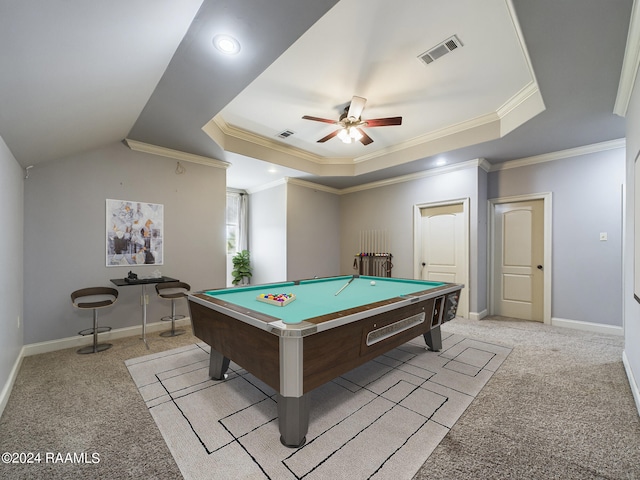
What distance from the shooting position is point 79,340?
3242 mm

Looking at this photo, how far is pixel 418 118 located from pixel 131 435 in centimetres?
424

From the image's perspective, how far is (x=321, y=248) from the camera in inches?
246

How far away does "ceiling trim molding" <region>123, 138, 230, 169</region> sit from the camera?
3626 millimetres

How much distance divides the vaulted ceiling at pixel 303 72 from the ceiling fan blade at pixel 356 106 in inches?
5.6

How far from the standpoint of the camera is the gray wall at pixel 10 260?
2.07 meters

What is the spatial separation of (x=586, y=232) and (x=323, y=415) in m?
4.38

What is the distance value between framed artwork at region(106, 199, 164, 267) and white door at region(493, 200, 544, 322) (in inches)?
211

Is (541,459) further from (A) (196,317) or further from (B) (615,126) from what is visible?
(B) (615,126)

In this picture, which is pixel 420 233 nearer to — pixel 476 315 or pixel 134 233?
pixel 476 315

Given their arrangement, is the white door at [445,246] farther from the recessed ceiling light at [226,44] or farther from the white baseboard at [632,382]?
the recessed ceiling light at [226,44]

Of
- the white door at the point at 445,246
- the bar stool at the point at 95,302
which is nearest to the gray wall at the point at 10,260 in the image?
the bar stool at the point at 95,302

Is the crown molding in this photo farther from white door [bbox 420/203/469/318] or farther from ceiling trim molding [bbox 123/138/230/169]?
white door [bbox 420/203/469/318]

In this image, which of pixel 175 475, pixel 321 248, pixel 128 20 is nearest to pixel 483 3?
pixel 128 20

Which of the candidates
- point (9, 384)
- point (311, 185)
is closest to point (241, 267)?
point (311, 185)
